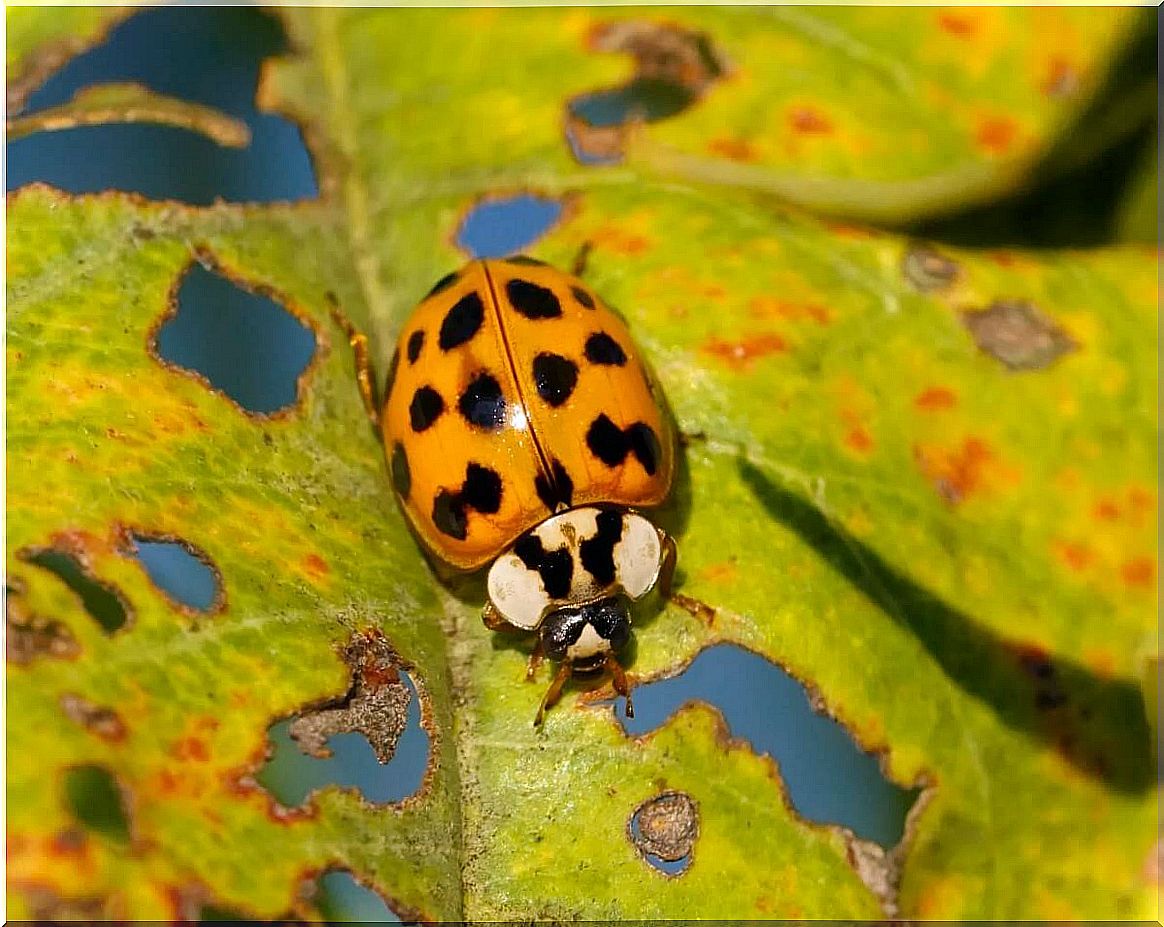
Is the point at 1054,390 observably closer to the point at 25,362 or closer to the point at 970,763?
the point at 970,763

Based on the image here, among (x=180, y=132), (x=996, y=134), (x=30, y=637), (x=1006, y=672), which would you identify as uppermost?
(x=180, y=132)

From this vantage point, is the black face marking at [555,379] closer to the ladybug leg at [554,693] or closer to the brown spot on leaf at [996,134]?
the ladybug leg at [554,693]

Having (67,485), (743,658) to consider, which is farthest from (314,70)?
(743,658)

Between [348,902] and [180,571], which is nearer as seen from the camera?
[348,902]

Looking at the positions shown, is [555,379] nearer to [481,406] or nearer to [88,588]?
[481,406]

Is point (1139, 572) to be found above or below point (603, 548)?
below

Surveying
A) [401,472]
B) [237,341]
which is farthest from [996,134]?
[237,341]

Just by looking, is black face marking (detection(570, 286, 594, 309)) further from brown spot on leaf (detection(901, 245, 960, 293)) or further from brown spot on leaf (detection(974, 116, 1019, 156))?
brown spot on leaf (detection(974, 116, 1019, 156))
